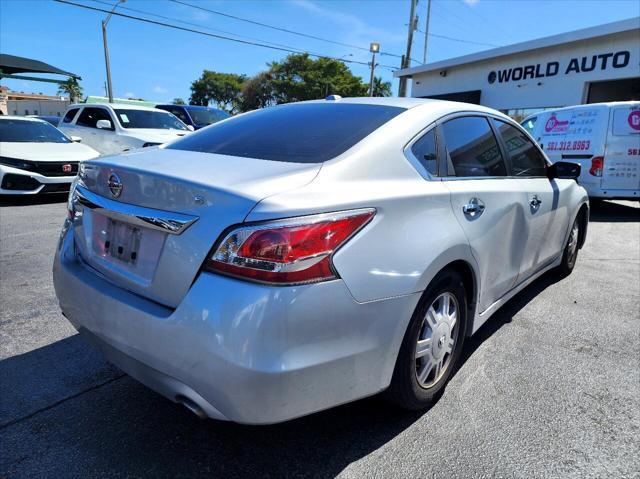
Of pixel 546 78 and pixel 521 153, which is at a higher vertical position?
pixel 546 78

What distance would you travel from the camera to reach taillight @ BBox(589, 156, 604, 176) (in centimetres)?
830

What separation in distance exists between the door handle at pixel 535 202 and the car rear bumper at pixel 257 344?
1.79 metres

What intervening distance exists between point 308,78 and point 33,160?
49288mm

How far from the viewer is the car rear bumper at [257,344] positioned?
157 centimetres

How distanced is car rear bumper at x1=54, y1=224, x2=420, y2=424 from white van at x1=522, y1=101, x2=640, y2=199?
26.3ft

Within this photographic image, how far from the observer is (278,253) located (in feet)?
5.29

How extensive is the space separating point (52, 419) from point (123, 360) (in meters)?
0.66

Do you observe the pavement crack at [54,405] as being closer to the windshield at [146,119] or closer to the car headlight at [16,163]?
the car headlight at [16,163]

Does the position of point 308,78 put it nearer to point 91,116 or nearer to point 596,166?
point 91,116

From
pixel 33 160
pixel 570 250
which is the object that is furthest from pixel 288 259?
pixel 33 160

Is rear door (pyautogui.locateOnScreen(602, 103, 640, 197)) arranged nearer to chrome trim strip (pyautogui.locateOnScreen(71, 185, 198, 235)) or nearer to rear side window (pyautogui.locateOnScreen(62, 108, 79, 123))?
chrome trim strip (pyautogui.locateOnScreen(71, 185, 198, 235))

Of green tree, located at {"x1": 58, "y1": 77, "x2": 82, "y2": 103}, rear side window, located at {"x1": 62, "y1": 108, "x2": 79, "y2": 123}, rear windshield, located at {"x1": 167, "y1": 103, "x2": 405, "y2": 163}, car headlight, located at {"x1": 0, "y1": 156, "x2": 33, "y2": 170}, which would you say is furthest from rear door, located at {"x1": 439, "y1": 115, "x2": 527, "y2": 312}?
green tree, located at {"x1": 58, "y1": 77, "x2": 82, "y2": 103}

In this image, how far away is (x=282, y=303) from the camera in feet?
5.16

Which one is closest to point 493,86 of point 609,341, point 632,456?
point 609,341
